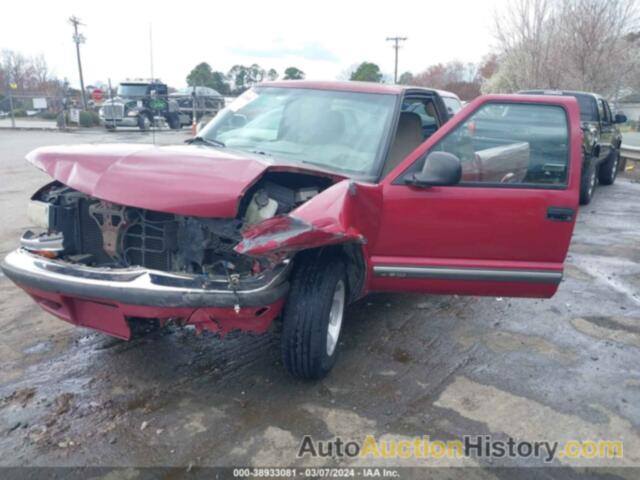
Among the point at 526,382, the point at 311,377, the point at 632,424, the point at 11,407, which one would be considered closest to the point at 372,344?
the point at 311,377

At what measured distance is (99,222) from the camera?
3305mm

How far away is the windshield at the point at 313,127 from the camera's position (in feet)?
12.9

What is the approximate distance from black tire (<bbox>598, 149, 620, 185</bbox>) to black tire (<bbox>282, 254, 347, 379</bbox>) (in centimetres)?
1108

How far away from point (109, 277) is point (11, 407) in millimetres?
962

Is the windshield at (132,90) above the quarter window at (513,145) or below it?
above

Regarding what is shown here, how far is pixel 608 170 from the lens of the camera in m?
12.5

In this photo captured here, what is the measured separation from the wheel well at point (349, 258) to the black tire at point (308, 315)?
0.02 meters

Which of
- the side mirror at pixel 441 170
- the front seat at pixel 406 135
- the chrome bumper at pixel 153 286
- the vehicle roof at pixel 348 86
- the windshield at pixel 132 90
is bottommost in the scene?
the chrome bumper at pixel 153 286

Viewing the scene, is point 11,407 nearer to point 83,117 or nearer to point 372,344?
point 372,344

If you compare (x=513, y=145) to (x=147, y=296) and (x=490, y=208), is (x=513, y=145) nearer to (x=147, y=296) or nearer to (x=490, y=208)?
(x=490, y=208)

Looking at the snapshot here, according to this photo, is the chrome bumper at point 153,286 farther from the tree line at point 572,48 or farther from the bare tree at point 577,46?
the bare tree at point 577,46

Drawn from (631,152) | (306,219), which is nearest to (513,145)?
(306,219)

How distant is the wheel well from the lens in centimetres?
327

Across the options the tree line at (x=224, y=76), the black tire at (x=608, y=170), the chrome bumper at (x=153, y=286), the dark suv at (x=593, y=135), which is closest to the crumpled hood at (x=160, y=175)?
the chrome bumper at (x=153, y=286)
